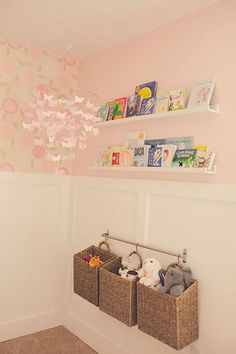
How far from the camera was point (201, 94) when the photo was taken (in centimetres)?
192

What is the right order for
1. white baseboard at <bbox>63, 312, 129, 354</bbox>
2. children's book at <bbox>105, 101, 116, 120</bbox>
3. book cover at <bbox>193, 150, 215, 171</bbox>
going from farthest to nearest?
children's book at <bbox>105, 101, 116, 120</bbox>, white baseboard at <bbox>63, 312, 129, 354</bbox>, book cover at <bbox>193, 150, 215, 171</bbox>

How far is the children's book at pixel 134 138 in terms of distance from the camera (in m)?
2.33

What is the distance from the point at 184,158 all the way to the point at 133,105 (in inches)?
24.9

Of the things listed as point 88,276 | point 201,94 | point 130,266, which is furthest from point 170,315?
point 201,94

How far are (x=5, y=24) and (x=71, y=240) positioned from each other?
1807 mm

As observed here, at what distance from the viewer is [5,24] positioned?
92.5 inches

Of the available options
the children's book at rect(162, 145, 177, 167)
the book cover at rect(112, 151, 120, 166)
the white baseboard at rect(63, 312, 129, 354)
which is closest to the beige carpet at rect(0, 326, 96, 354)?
the white baseboard at rect(63, 312, 129, 354)

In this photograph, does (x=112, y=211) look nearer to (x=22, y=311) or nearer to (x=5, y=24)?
(x=22, y=311)

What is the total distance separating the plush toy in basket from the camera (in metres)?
1.81

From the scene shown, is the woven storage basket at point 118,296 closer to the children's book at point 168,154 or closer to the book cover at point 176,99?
the children's book at point 168,154

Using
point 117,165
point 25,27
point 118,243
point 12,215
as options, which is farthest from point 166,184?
point 25,27

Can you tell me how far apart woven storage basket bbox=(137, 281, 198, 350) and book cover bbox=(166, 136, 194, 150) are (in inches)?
31.7

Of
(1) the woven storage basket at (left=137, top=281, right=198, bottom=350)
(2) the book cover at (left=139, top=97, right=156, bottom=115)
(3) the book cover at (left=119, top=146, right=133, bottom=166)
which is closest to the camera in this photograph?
(1) the woven storage basket at (left=137, top=281, right=198, bottom=350)

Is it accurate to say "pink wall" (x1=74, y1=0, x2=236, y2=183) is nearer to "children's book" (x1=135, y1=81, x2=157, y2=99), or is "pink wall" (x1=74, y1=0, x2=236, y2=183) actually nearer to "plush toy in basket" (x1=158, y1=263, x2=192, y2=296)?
"children's book" (x1=135, y1=81, x2=157, y2=99)
